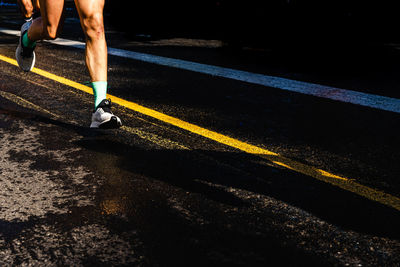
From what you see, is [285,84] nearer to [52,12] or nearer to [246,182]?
[52,12]

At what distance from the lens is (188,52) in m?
8.86

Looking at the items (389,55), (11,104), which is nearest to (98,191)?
(11,104)

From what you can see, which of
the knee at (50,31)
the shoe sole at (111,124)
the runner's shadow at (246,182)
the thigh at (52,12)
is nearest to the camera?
the runner's shadow at (246,182)

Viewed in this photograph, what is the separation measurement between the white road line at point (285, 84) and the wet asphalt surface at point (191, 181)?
23cm

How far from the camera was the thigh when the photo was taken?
4484 millimetres

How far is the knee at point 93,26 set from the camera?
419 centimetres

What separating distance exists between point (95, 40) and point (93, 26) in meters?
0.11

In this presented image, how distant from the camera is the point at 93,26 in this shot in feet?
13.9

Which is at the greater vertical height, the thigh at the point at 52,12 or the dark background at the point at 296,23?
the thigh at the point at 52,12

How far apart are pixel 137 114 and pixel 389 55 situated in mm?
5356

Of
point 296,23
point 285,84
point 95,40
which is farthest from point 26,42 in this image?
point 296,23

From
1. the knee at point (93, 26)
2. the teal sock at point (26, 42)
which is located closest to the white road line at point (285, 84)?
the teal sock at point (26, 42)

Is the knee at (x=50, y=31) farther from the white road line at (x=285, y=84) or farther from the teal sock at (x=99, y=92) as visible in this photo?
the white road line at (x=285, y=84)

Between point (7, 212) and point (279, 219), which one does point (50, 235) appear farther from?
point (279, 219)
